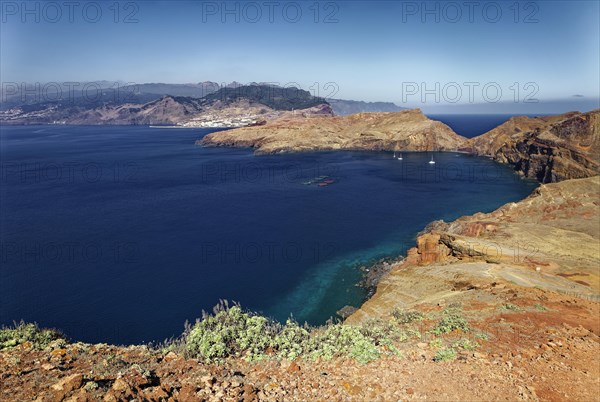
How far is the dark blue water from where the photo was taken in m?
35.9

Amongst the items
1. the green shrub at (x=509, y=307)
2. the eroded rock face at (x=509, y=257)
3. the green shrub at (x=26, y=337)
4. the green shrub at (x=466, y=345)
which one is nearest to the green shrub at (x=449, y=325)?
the green shrub at (x=466, y=345)

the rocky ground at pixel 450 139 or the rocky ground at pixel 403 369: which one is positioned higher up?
the rocky ground at pixel 450 139

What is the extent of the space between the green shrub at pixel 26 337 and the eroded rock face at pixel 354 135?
139 m

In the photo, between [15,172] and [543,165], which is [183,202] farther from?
[543,165]

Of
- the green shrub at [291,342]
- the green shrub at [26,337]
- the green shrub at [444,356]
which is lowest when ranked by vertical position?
the green shrub at [444,356]

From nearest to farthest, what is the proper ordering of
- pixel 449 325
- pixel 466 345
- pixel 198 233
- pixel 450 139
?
pixel 466 345 < pixel 449 325 < pixel 198 233 < pixel 450 139

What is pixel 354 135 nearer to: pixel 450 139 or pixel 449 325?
pixel 450 139

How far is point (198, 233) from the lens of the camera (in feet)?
183

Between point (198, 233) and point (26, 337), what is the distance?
46.1m

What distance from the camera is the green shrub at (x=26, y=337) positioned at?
33.1 feet

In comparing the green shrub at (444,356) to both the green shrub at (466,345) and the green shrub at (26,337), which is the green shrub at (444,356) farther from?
the green shrub at (26,337)

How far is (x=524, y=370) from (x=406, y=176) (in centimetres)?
9423

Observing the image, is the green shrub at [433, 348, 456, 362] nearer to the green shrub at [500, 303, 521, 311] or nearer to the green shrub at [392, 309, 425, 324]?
the green shrub at [392, 309, 425, 324]

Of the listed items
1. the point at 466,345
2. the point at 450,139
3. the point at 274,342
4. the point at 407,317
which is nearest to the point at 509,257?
the point at 407,317
